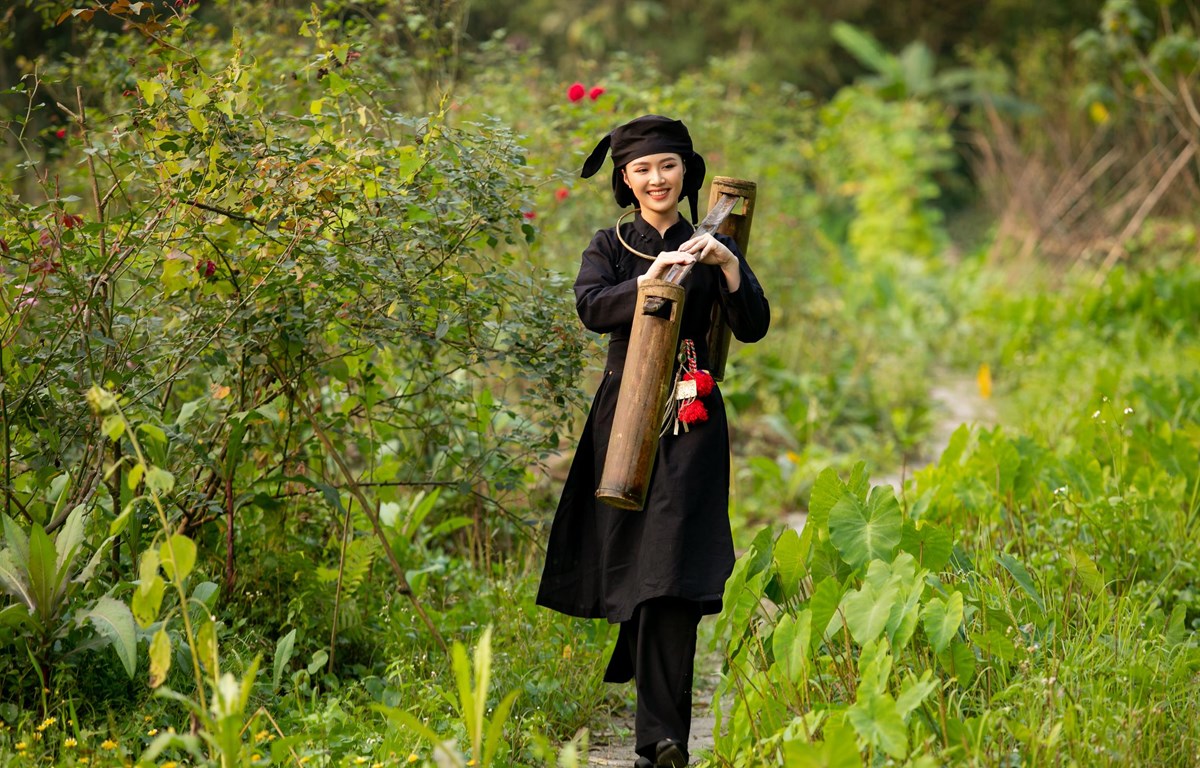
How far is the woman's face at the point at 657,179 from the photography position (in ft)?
10.8

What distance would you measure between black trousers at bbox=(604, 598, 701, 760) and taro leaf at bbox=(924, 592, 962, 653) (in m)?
0.61

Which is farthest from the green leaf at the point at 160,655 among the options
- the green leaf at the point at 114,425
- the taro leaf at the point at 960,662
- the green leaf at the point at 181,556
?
the taro leaf at the point at 960,662

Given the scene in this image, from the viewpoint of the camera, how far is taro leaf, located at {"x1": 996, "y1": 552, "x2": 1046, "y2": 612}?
337 cm

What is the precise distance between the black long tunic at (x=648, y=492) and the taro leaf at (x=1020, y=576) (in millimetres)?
797

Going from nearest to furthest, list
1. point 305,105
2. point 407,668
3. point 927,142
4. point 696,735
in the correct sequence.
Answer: point 407,668 → point 696,735 → point 305,105 → point 927,142

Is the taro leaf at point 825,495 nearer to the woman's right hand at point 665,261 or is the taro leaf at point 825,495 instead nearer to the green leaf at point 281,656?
the woman's right hand at point 665,261

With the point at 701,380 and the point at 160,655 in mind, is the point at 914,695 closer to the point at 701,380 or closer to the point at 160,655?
the point at 701,380

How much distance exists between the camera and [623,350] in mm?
3410

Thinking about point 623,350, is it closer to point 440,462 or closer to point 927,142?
point 440,462

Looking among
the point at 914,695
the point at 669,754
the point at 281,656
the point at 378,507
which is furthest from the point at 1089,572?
the point at 281,656

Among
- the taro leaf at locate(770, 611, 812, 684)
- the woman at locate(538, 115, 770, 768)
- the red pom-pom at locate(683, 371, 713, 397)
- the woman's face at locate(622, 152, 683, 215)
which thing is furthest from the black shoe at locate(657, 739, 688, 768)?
the woman's face at locate(622, 152, 683, 215)

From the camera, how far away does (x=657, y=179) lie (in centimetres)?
331

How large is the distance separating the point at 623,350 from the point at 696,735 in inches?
47.0

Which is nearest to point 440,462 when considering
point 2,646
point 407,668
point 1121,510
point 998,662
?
point 407,668
